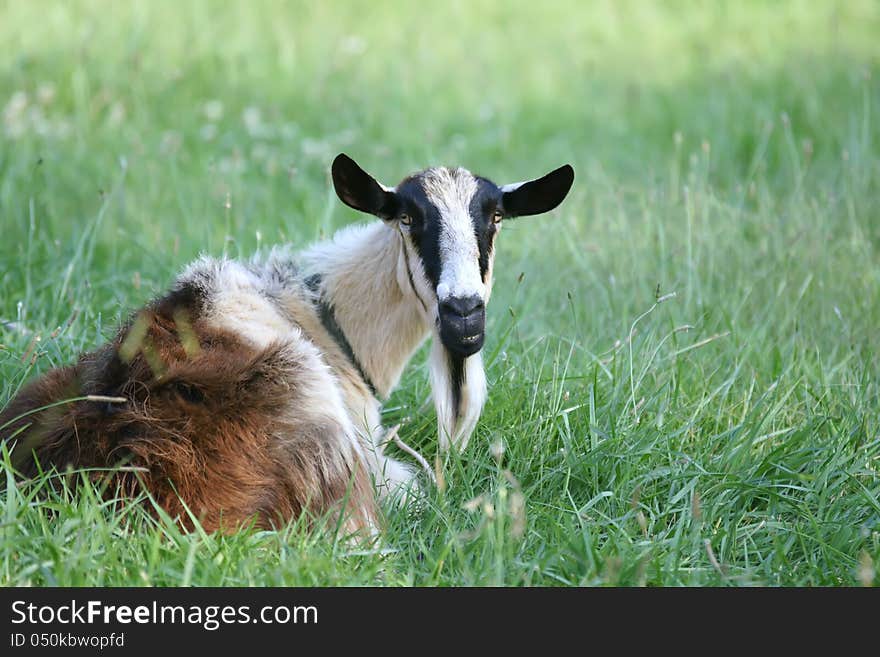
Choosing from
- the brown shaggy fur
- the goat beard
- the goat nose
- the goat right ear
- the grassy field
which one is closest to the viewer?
the brown shaggy fur

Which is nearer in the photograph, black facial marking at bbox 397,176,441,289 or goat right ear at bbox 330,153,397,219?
black facial marking at bbox 397,176,441,289

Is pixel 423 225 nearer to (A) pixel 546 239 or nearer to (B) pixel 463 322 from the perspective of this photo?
(B) pixel 463 322

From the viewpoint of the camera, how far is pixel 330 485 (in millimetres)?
3738

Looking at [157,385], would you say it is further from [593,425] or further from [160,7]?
[160,7]

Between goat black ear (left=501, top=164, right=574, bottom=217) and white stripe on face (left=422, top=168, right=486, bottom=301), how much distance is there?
19cm

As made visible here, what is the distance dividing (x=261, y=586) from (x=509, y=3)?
9.05 m

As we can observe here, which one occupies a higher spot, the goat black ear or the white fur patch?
the goat black ear

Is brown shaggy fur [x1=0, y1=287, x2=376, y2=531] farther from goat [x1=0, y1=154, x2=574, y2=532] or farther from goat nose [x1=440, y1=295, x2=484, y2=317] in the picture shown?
goat nose [x1=440, y1=295, x2=484, y2=317]

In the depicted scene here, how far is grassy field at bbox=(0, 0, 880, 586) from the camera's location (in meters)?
3.57

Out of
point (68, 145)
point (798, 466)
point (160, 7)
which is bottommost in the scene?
point (798, 466)

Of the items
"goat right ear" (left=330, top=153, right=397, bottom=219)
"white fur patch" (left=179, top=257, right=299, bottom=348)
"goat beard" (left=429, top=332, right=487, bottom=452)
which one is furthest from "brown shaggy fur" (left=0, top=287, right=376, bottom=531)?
"goat right ear" (left=330, top=153, right=397, bottom=219)

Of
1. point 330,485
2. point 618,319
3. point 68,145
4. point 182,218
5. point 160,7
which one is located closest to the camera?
point 330,485

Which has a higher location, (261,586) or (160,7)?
(160,7)
